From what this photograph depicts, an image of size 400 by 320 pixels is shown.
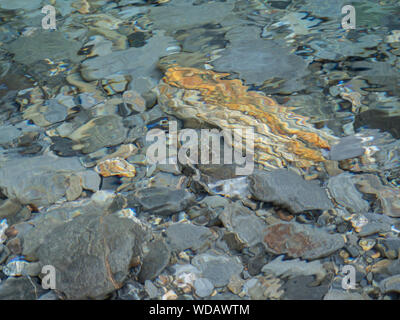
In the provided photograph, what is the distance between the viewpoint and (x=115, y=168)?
2.70 m

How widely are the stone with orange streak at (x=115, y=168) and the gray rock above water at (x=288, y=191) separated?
0.79 meters

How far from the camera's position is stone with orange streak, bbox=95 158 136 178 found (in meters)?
2.67

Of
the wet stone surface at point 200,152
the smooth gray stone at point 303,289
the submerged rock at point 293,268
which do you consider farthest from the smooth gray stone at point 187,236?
the smooth gray stone at point 303,289

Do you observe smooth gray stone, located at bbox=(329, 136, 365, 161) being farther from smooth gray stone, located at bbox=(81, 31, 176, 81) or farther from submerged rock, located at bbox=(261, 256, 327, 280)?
smooth gray stone, located at bbox=(81, 31, 176, 81)

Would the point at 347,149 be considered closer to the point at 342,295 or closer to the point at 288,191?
the point at 288,191

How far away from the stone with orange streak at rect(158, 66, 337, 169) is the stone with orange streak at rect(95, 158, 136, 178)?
0.60 m

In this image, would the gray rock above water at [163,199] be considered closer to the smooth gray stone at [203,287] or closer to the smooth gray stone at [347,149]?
the smooth gray stone at [203,287]

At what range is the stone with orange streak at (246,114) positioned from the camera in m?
2.72

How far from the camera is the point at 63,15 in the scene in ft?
14.9

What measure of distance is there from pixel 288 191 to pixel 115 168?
113 cm

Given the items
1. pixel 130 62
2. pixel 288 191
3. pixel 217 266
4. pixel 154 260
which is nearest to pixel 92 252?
pixel 154 260

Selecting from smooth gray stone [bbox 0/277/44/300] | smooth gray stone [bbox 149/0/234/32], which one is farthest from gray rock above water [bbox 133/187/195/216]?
smooth gray stone [bbox 149/0/234/32]

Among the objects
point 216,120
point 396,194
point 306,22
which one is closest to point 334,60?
point 306,22

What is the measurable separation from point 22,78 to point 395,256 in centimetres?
316
